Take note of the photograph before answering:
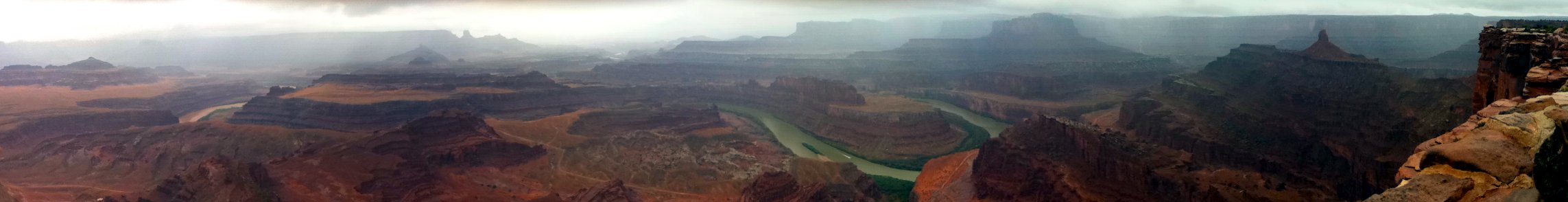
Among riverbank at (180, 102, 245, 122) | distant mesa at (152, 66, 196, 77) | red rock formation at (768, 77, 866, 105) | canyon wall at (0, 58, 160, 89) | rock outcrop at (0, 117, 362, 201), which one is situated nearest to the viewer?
rock outcrop at (0, 117, 362, 201)

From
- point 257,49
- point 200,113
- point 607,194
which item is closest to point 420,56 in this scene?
point 200,113

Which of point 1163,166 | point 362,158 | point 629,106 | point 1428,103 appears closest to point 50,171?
point 362,158

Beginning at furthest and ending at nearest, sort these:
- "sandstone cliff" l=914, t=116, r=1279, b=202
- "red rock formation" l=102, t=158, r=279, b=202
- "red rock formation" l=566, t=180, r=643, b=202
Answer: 1. "red rock formation" l=566, t=180, r=643, b=202
2. "sandstone cliff" l=914, t=116, r=1279, b=202
3. "red rock formation" l=102, t=158, r=279, b=202

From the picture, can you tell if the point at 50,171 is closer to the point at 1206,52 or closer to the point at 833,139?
the point at 833,139

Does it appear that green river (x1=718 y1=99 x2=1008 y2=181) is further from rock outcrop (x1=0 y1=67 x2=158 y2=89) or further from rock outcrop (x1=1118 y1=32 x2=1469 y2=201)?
rock outcrop (x1=0 y1=67 x2=158 y2=89)

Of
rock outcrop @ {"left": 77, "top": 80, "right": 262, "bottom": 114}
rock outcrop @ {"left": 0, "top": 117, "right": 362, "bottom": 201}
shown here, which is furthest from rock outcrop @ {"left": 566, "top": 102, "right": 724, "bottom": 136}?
rock outcrop @ {"left": 77, "top": 80, "right": 262, "bottom": 114}

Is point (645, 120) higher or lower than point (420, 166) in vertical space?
lower

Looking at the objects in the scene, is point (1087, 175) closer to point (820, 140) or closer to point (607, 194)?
point (607, 194)
